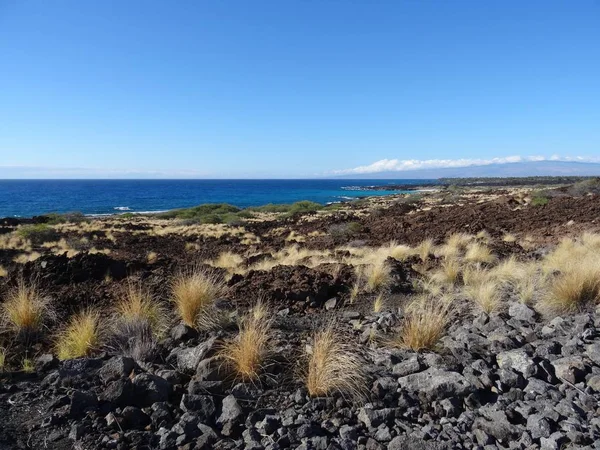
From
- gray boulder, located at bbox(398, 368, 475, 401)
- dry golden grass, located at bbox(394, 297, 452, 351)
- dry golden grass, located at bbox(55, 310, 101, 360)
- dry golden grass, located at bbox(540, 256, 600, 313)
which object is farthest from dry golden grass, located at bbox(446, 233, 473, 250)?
dry golden grass, located at bbox(55, 310, 101, 360)

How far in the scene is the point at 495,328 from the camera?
564 centimetres

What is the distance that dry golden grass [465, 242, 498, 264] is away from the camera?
415 inches

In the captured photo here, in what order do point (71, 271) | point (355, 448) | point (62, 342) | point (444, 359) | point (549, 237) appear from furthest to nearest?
point (549, 237)
point (71, 271)
point (62, 342)
point (444, 359)
point (355, 448)

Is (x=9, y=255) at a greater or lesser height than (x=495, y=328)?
lesser

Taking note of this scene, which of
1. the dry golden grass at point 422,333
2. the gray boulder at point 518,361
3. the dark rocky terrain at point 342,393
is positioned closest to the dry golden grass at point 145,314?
the dark rocky terrain at point 342,393

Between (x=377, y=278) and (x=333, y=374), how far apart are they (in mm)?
4745

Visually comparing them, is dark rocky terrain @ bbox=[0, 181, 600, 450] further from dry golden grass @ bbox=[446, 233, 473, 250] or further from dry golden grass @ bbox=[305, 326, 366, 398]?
dry golden grass @ bbox=[446, 233, 473, 250]

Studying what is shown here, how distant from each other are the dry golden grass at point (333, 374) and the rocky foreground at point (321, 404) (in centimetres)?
10

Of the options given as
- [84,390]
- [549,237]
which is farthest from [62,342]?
[549,237]

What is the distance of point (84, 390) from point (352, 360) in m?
2.72

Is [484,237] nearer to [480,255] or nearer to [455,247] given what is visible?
[455,247]

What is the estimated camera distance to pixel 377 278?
8.57 metres

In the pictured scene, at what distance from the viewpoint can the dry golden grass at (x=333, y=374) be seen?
391cm

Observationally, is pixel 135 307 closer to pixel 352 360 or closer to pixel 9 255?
pixel 352 360
